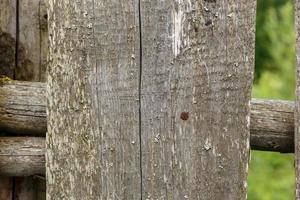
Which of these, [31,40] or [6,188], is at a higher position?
[31,40]

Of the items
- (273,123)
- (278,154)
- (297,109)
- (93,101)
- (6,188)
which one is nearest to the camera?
(93,101)

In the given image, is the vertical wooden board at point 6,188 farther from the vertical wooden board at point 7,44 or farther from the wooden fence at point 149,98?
the wooden fence at point 149,98

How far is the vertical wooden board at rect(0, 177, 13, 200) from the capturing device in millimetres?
2307

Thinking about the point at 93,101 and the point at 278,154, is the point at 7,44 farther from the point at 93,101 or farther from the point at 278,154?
the point at 278,154

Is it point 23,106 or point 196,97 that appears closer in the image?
point 196,97

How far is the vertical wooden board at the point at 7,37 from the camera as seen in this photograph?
7.61 feet

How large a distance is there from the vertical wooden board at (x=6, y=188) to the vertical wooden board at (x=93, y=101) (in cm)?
36

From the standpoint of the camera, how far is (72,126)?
1.95 meters

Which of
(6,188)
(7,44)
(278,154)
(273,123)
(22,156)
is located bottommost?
(278,154)

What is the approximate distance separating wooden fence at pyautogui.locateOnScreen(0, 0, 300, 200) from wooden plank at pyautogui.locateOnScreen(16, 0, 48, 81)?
1.34 ft

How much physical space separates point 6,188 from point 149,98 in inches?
25.9

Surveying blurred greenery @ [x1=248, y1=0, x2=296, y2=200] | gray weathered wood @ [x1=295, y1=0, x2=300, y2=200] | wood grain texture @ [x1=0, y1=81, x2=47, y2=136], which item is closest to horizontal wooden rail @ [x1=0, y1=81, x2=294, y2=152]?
wood grain texture @ [x1=0, y1=81, x2=47, y2=136]

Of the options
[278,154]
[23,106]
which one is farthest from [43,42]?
[278,154]

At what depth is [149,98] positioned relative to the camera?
193cm
